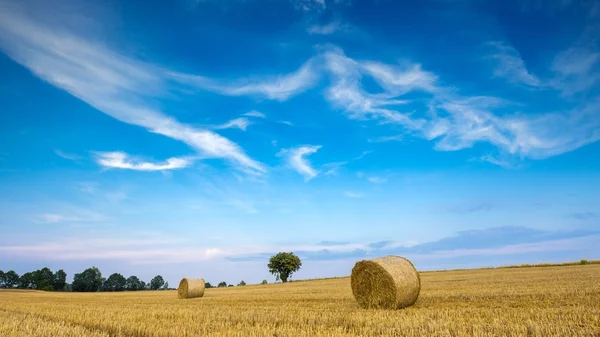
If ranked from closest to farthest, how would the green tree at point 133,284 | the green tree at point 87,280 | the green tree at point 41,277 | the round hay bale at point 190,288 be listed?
the round hay bale at point 190,288
the green tree at point 87,280
the green tree at point 41,277
the green tree at point 133,284

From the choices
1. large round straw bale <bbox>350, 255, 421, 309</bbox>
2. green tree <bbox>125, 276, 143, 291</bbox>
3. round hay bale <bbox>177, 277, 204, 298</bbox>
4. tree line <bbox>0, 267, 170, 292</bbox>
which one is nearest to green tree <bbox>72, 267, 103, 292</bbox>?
tree line <bbox>0, 267, 170, 292</bbox>

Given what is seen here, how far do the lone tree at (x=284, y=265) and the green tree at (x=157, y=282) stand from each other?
218 ft

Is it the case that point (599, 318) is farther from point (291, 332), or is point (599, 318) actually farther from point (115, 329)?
point (115, 329)

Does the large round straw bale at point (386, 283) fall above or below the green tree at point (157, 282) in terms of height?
above

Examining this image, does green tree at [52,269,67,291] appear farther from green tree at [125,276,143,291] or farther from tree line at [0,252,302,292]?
green tree at [125,276,143,291]

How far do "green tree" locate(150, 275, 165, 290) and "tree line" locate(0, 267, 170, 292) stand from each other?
10.2 m

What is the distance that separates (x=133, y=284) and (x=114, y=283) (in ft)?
32.5

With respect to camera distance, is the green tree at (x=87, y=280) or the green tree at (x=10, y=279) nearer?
the green tree at (x=87, y=280)

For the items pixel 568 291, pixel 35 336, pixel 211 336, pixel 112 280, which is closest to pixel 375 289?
pixel 568 291

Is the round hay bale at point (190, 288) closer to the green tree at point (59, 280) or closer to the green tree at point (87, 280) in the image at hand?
the green tree at point (87, 280)

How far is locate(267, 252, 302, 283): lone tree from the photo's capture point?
223ft

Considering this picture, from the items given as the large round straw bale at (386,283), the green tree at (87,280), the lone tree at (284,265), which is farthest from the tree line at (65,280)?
the large round straw bale at (386,283)

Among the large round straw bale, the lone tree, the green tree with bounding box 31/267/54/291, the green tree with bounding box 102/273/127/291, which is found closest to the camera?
the large round straw bale

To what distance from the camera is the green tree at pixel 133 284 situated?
105 m
